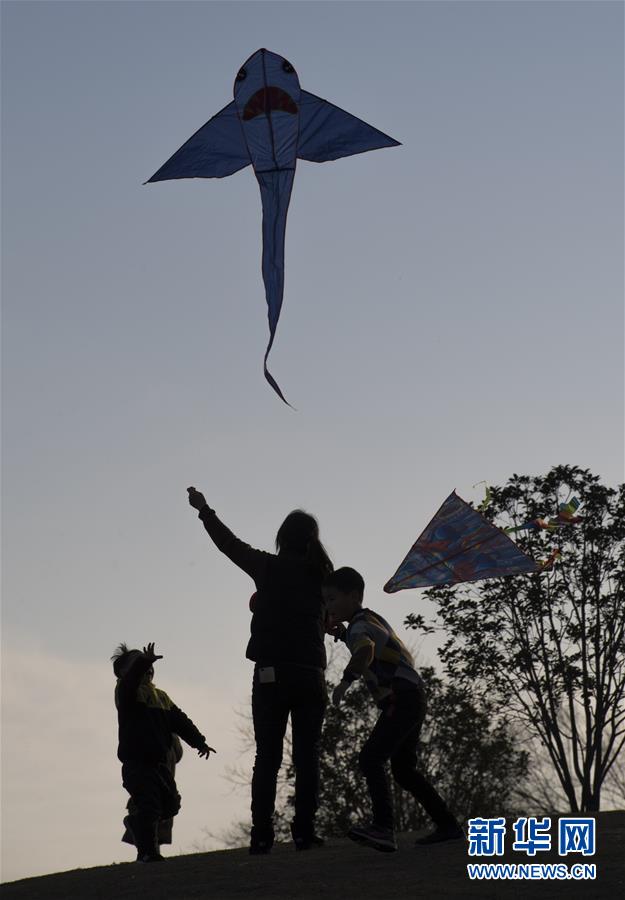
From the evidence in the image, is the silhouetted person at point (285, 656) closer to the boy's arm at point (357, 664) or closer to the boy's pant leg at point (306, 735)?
the boy's pant leg at point (306, 735)

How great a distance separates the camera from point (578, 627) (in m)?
21.2

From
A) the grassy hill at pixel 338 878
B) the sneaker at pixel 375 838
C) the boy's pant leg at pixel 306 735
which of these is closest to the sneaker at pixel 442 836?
the grassy hill at pixel 338 878

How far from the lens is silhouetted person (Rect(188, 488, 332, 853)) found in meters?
7.29

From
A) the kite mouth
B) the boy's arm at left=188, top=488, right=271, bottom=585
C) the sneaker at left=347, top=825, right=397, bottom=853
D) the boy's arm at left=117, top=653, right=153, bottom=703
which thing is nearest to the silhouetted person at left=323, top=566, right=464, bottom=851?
the sneaker at left=347, top=825, right=397, bottom=853

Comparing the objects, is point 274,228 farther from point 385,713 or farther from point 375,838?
point 375,838

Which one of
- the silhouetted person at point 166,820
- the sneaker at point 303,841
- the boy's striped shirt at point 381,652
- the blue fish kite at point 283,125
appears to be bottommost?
the sneaker at point 303,841

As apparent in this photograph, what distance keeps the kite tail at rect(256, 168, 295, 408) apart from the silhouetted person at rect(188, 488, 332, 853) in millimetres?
2650

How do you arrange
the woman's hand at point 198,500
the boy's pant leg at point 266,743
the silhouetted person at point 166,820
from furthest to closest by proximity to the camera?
the silhouetted person at point 166,820 → the woman's hand at point 198,500 → the boy's pant leg at point 266,743

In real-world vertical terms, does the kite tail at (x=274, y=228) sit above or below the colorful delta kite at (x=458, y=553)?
above

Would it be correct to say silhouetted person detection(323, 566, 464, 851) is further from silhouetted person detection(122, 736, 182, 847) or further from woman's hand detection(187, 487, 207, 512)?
silhouetted person detection(122, 736, 182, 847)

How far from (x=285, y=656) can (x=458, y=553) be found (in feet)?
12.2

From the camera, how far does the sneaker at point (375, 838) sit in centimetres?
695

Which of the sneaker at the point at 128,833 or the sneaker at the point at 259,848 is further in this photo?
the sneaker at the point at 128,833

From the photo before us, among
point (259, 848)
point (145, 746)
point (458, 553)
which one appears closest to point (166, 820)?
point (145, 746)
